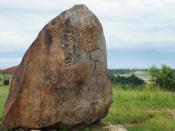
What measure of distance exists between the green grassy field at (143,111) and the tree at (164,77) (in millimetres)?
5277

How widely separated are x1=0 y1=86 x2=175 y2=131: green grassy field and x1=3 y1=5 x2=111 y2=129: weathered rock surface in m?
1.88

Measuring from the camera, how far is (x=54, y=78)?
10.0 meters

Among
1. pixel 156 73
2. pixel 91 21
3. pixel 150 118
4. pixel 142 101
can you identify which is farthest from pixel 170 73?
pixel 91 21

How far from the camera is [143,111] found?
14.9 metres

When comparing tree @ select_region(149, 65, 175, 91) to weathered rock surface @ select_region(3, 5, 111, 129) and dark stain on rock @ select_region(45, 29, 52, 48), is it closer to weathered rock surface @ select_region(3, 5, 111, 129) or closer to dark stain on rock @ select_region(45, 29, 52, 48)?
weathered rock surface @ select_region(3, 5, 111, 129)

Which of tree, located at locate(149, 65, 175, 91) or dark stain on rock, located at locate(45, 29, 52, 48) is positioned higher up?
dark stain on rock, located at locate(45, 29, 52, 48)

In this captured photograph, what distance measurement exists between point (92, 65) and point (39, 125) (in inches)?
66.1

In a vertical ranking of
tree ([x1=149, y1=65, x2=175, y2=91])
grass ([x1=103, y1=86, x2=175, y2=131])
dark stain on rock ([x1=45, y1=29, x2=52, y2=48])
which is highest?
dark stain on rock ([x1=45, y1=29, x2=52, y2=48])

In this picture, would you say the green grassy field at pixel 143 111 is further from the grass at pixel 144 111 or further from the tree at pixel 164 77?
the tree at pixel 164 77

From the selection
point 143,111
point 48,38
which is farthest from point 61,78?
point 143,111

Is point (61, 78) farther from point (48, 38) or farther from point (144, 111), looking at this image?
point (144, 111)

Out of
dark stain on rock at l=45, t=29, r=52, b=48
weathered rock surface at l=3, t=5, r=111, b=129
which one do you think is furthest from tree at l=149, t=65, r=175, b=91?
dark stain on rock at l=45, t=29, r=52, b=48

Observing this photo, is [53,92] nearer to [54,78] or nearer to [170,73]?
[54,78]

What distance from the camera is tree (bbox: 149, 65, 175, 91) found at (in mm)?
25078
